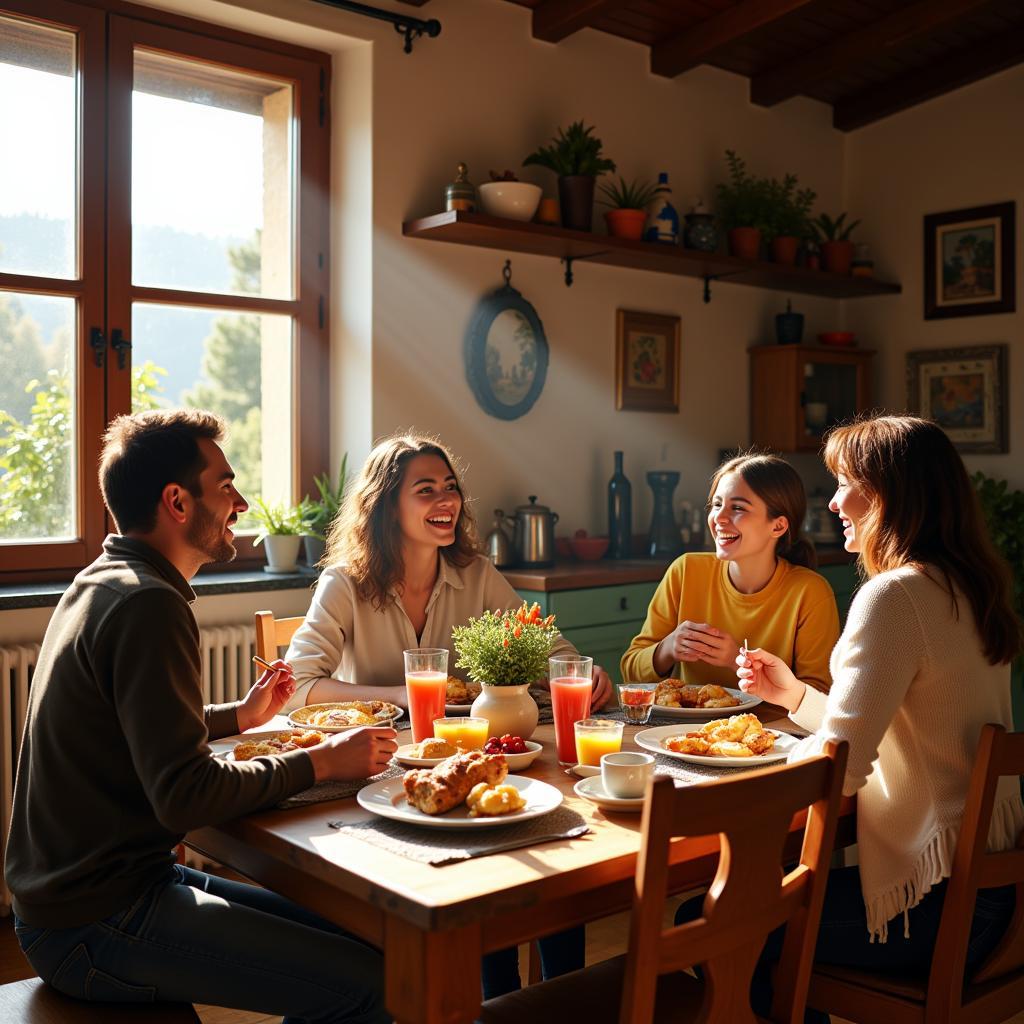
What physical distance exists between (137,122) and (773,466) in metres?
2.25

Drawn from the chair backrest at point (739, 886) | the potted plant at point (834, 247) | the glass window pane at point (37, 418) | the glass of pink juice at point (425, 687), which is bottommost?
the chair backrest at point (739, 886)

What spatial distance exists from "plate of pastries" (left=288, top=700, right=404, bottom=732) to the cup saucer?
449 mm

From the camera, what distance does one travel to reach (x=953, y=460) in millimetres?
1854

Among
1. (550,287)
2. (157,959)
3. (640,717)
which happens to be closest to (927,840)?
(640,717)

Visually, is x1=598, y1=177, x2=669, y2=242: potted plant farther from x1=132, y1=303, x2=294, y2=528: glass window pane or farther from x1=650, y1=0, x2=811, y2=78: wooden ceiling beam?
x1=132, y1=303, x2=294, y2=528: glass window pane

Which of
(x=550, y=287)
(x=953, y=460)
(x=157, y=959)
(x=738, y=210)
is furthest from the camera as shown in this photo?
(x=738, y=210)

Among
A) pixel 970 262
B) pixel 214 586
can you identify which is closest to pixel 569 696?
pixel 214 586

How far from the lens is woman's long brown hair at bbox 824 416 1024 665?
1786mm

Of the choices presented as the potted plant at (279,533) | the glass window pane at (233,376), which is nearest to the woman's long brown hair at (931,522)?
the potted plant at (279,533)

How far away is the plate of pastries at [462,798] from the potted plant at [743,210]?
3.62 meters

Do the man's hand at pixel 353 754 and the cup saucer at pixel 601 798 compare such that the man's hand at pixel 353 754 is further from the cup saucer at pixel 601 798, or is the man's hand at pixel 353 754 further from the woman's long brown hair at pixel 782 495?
the woman's long brown hair at pixel 782 495

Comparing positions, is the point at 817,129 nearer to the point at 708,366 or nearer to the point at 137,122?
the point at 708,366

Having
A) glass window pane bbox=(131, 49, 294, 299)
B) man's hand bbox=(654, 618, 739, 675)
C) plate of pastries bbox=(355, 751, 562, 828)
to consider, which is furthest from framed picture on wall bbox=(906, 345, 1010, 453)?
plate of pastries bbox=(355, 751, 562, 828)

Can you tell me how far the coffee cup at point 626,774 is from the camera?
5.29 ft
